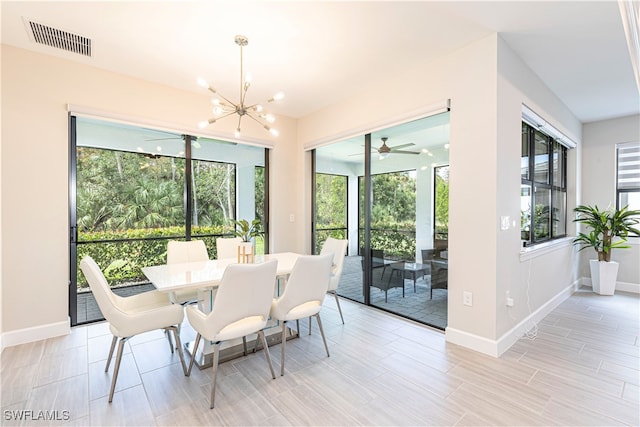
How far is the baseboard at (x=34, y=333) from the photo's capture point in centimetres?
277

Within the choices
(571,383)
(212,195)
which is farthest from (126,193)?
(571,383)

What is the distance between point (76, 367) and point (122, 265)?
146 centimetres

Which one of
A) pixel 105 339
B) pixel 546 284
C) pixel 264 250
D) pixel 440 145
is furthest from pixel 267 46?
pixel 546 284

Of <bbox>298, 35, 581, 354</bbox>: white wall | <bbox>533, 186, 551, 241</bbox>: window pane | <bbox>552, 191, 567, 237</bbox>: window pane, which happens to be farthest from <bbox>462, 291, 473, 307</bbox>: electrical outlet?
<bbox>552, 191, 567, 237</bbox>: window pane

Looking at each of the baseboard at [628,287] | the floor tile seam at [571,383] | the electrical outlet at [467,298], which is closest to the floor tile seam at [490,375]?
the floor tile seam at [571,383]

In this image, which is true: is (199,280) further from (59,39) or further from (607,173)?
(607,173)

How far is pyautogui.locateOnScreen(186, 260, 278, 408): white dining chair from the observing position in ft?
6.24

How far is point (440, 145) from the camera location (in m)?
3.18

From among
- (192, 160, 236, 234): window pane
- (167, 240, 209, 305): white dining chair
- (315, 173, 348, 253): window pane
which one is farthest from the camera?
(315, 173, 348, 253): window pane

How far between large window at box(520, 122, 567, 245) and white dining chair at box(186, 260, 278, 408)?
2882mm

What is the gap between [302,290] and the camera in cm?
239

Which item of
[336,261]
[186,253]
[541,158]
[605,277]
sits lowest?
[605,277]

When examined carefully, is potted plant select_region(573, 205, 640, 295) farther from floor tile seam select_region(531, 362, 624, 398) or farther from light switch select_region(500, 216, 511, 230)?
floor tile seam select_region(531, 362, 624, 398)

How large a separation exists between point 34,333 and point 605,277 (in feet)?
24.2
